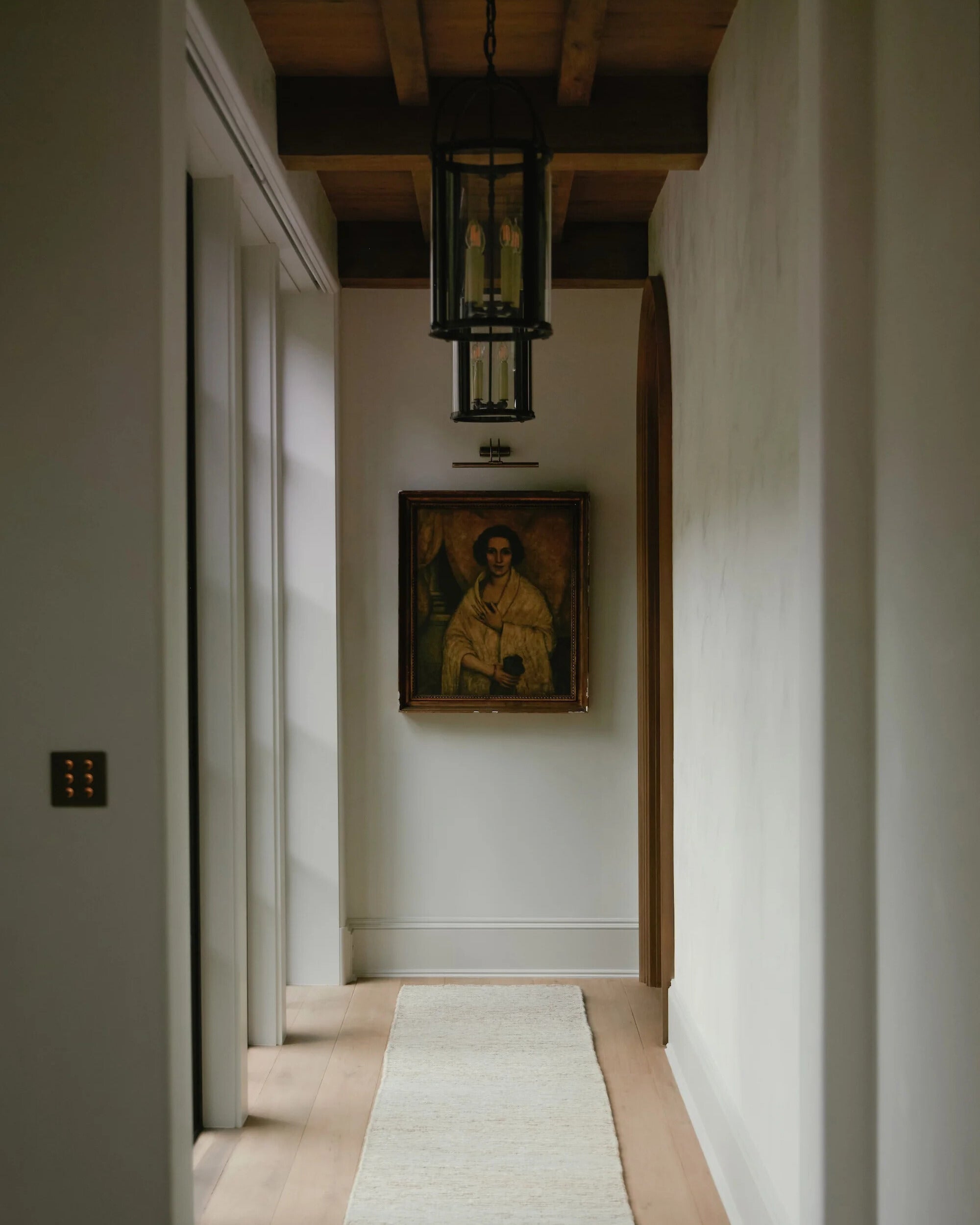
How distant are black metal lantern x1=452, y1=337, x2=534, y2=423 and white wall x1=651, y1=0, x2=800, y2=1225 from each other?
0.53 m

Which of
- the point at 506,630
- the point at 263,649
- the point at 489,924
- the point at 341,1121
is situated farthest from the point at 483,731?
the point at 341,1121

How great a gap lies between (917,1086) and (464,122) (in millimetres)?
2985

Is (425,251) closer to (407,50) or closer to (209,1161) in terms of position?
(407,50)

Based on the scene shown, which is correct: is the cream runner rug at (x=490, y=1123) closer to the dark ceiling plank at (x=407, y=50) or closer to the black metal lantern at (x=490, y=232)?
the black metal lantern at (x=490, y=232)

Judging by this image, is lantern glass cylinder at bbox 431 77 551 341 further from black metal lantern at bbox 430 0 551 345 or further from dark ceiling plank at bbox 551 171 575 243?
dark ceiling plank at bbox 551 171 575 243

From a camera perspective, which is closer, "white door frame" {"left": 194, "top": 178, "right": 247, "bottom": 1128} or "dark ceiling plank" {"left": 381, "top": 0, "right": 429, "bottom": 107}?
"dark ceiling plank" {"left": 381, "top": 0, "right": 429, "bottom": 107}

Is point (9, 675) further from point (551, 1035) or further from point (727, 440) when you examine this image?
point (551, 1035)

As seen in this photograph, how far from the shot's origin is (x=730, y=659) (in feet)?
9.27

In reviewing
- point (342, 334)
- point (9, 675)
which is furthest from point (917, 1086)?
point (342, 334)

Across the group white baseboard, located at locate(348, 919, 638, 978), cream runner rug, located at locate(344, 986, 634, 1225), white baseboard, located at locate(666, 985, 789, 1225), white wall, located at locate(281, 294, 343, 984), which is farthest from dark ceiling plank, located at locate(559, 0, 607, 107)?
white baseboard, located at locate(348, 919, 638, 978)

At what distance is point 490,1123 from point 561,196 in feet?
9.94

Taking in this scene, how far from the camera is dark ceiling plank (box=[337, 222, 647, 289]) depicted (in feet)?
14.6

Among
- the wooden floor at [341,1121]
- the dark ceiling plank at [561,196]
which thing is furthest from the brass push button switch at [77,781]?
the dark ceiling plank at [561,196]

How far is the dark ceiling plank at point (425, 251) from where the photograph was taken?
4441 mm
